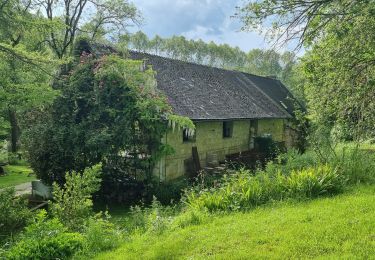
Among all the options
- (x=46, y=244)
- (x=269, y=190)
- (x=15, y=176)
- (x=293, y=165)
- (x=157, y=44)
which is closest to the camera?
(x=46, y=244)

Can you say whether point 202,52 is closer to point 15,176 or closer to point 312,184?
point 15,176

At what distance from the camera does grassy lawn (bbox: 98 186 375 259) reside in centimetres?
491

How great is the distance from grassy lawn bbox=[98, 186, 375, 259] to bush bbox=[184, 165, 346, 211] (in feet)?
1.45

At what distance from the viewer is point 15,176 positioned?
1844 cm

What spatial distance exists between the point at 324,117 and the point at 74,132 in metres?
9.21

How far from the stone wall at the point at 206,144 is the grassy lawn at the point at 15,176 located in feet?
25.2

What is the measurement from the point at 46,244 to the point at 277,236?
3.74m

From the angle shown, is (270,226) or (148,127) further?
(148,127)

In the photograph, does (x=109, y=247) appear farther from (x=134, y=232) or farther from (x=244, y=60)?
(x=244, y=60)

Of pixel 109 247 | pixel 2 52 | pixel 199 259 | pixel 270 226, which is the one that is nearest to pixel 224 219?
pixel 270 226

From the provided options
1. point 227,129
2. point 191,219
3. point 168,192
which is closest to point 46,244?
point 191,219

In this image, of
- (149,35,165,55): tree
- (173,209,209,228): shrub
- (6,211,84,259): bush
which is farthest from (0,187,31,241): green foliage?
(149,35,165,55): tree

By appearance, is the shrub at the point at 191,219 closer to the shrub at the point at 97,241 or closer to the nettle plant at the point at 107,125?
the shrub at the point at 97,241

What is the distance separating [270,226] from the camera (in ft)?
19.4
